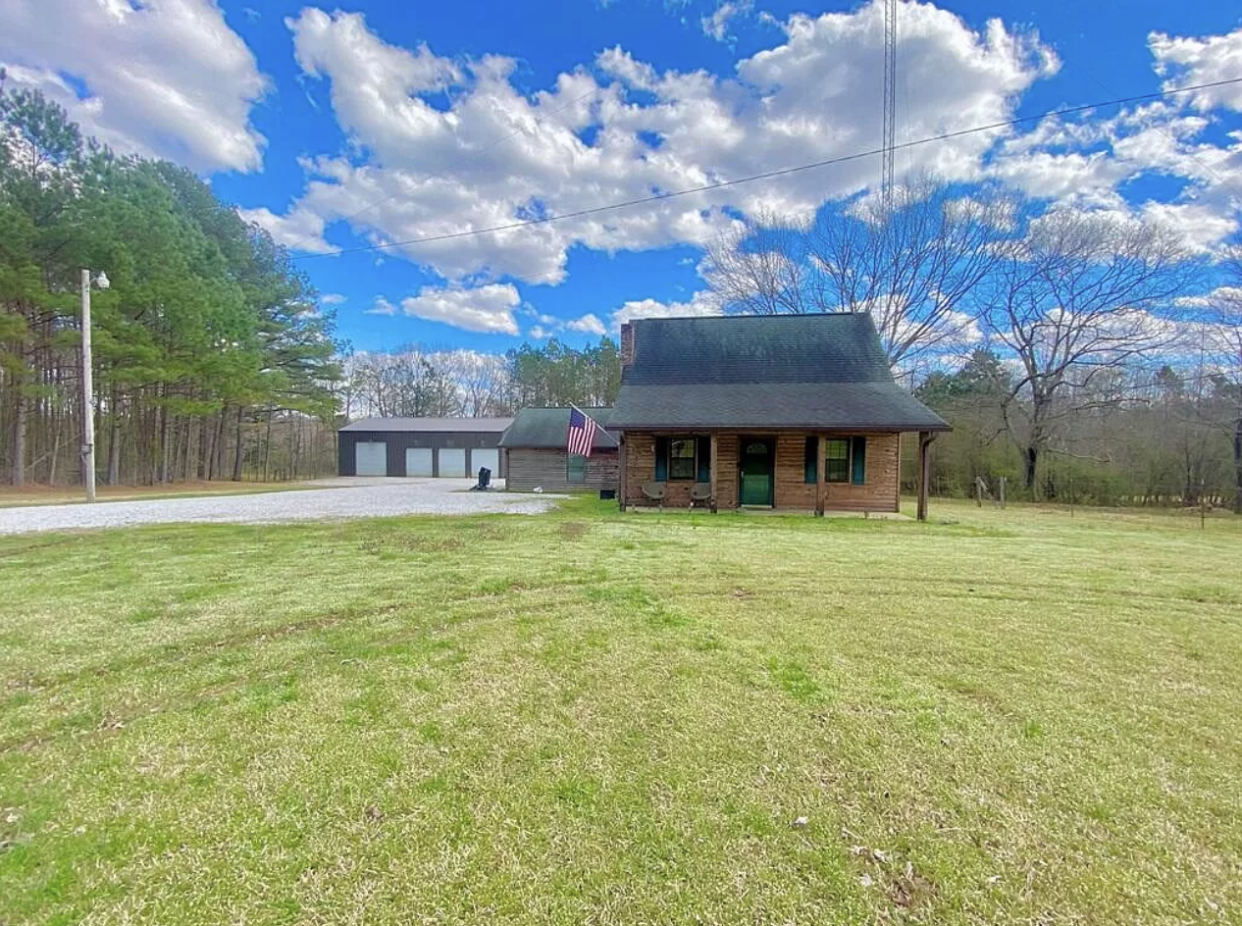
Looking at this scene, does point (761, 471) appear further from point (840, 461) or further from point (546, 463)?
point (546, 463)

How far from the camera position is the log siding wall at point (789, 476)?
14148mm

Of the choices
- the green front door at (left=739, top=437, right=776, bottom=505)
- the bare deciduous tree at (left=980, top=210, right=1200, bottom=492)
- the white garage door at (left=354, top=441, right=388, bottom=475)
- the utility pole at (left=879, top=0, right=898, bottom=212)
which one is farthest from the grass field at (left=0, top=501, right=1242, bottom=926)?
the white garage door at (left=354, top=441, right=388, bottom=475)

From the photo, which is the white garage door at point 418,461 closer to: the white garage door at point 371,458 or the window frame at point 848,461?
the white garage door at point 371,458

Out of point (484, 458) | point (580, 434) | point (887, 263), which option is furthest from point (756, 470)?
point (484, 458)

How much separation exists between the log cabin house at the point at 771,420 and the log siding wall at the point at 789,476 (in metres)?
0.03

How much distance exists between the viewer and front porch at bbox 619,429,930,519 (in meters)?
14.1

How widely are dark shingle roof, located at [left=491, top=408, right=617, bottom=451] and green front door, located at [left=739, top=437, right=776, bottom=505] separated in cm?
736

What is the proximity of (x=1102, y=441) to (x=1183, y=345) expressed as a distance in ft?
14.5

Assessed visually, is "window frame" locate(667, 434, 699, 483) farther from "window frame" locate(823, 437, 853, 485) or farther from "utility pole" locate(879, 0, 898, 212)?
"utility pole" locate(879, 0, 898, 212)

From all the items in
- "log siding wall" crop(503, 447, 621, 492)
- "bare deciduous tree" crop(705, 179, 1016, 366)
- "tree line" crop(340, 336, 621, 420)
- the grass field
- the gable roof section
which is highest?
"bare deciduous tree" crop(705, 179, 1016, 366)

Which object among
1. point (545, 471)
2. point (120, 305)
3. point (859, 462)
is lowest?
point (545, 471)

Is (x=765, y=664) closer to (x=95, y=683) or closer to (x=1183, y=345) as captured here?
(x=95, y=683)

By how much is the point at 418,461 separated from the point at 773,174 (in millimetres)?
28650

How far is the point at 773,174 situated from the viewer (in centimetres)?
1441
